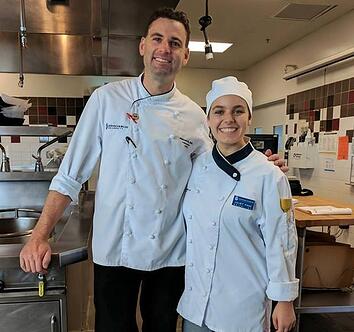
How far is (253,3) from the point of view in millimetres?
3760

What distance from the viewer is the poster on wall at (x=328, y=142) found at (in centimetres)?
427

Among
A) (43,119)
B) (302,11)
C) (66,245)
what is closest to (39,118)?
(43,119)

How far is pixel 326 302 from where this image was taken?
7.06ft

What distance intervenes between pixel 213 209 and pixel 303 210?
3.69 feet

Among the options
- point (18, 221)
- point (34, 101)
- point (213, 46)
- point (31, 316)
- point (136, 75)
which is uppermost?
point (213, 46)

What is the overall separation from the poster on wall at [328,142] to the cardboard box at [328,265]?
232 cm

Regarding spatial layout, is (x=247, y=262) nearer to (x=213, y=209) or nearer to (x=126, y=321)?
(x=213, y=209)

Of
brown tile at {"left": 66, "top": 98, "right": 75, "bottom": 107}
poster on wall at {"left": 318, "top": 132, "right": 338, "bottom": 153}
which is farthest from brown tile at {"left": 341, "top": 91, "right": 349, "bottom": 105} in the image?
brown tile at {"left": 66, "top": 98, "right": 75, "bottom": 107}

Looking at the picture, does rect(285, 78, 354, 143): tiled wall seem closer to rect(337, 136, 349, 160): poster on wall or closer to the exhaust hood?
rect(337, 136, 349, 160): poster on wall

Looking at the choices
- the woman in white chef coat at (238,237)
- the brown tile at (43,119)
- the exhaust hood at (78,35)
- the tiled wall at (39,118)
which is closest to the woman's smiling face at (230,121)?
the woman in white chef coat at (238,237)

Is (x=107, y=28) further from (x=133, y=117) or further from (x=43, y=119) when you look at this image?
(x=43, y=119)

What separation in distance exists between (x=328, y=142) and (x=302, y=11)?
1495 mm

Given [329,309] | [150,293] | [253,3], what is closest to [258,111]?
[253,3]

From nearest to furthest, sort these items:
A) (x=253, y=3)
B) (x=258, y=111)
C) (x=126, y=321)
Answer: (x=126, y=321) → (x=253, y=3) → (x=258, y=111)
